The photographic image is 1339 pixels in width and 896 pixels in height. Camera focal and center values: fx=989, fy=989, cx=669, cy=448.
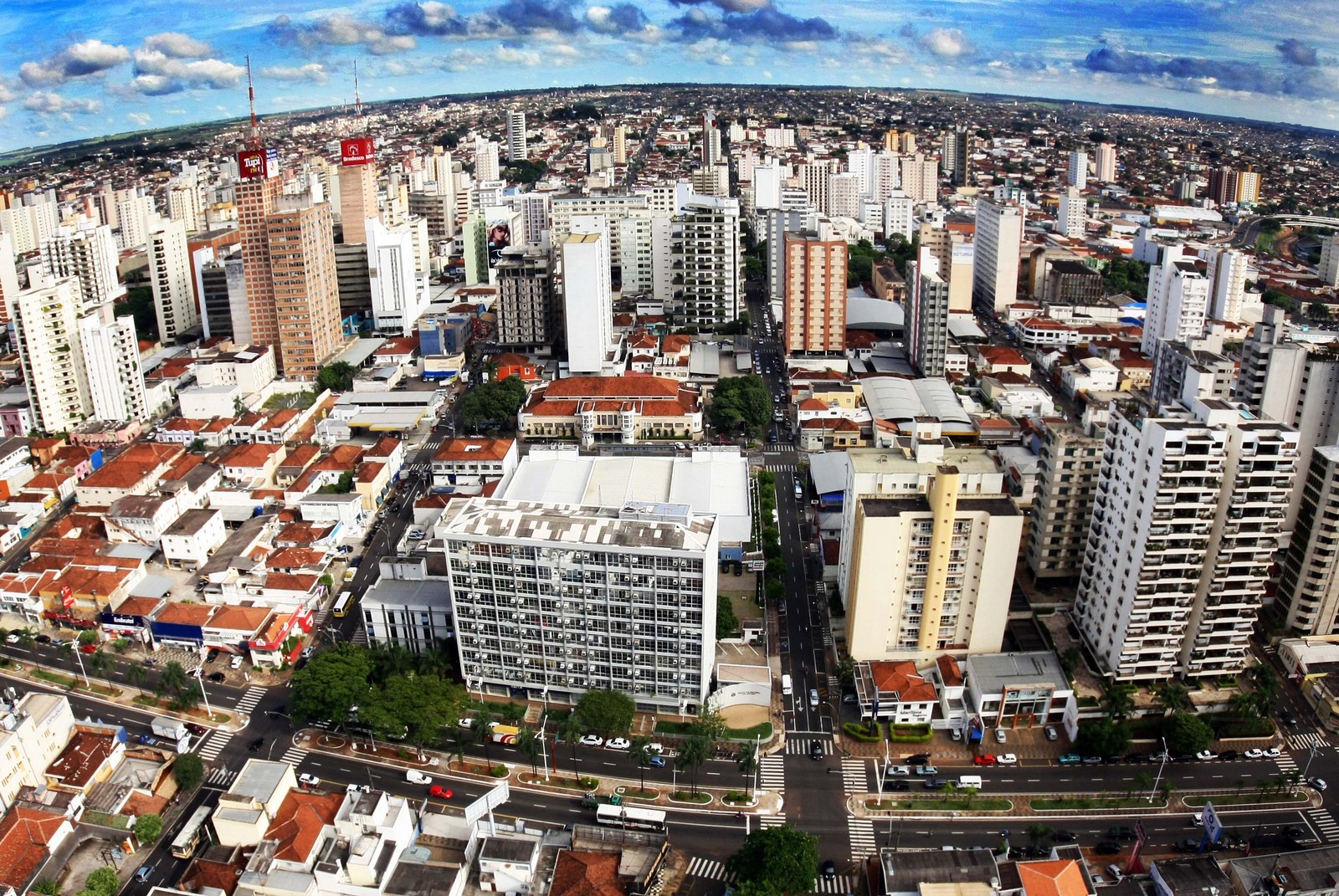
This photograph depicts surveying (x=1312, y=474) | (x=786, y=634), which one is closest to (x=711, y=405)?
(x=786, y=634)

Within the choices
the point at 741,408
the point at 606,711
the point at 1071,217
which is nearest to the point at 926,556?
the point at 606,711

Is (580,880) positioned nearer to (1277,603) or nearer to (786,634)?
(786,634)

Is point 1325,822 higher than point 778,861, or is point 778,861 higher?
point 778,861

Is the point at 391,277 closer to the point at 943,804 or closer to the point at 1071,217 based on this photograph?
the point at 943,804

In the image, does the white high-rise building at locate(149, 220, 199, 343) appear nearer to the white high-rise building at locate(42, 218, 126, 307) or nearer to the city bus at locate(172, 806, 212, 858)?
the white high-rise building at locate(42, 218, 126, 307)

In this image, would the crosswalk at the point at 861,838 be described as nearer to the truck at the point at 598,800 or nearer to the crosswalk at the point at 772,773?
the crosswalk at the point at 772,773

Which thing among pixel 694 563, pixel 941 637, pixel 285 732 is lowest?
pixel 285 732
